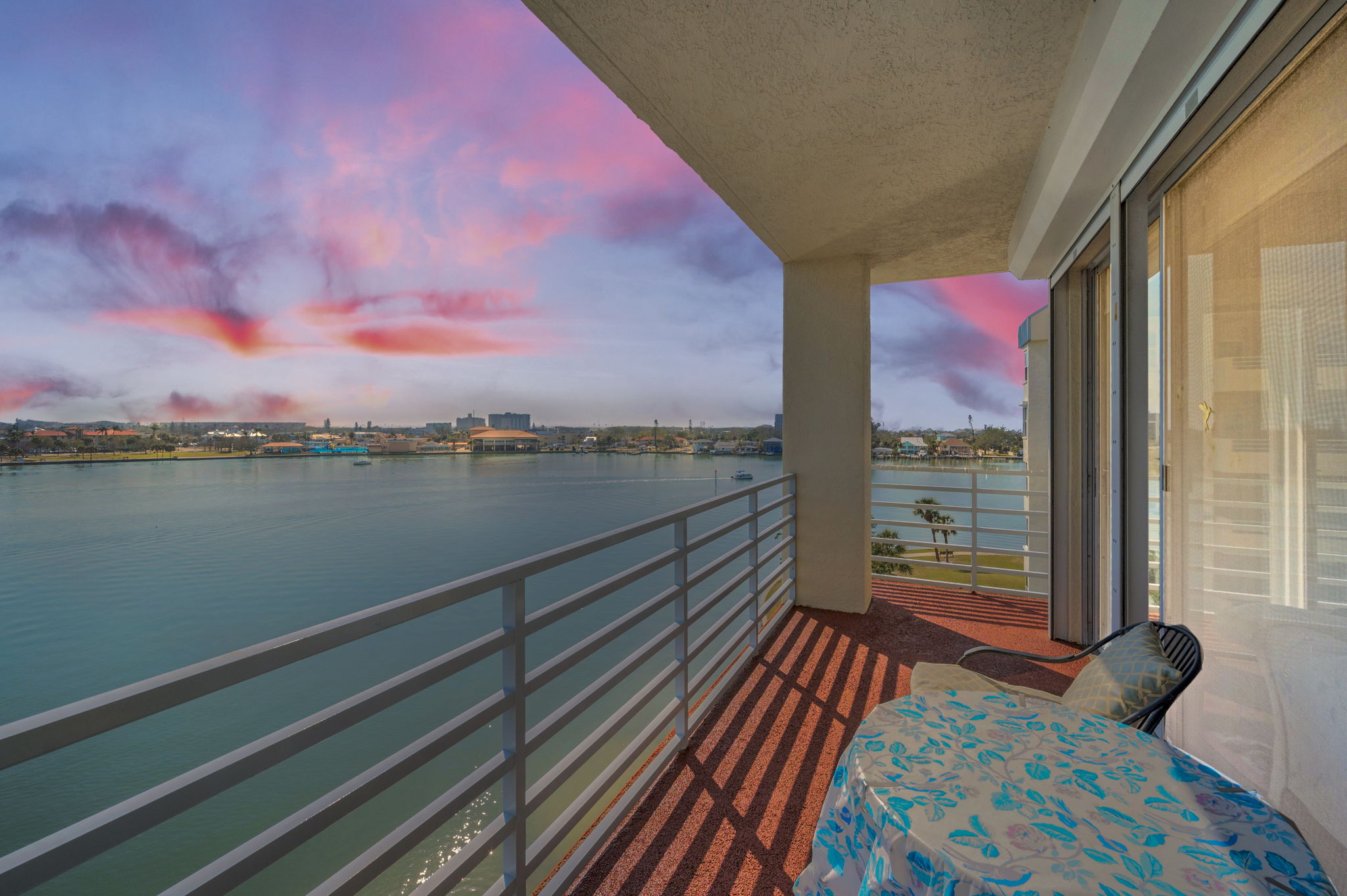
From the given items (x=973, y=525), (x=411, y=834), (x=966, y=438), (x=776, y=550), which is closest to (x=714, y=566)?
(x=776, y=550)

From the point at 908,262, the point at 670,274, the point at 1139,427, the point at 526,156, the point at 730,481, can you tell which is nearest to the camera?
the point at 1139,427

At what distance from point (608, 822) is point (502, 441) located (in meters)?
16.6

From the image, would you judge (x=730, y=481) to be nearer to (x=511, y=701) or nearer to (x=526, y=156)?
(x=526, y=156)

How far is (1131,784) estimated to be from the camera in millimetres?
932

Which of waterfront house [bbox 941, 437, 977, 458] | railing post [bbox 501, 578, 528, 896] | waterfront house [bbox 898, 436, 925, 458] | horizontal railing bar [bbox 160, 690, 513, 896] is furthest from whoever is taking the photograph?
waterfront house [bbox 898, 436, 925, 458]

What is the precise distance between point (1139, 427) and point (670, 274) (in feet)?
71.9

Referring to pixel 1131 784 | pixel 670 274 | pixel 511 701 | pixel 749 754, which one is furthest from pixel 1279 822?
pixel 670 274

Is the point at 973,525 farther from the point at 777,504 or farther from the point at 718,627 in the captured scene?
the point at 718,627

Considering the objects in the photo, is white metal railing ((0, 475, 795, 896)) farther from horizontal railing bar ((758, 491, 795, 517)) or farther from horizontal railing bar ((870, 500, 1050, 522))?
horizontal railing bar ((870, 500, 1050, 522))

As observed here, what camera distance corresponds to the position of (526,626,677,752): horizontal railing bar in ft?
4.49

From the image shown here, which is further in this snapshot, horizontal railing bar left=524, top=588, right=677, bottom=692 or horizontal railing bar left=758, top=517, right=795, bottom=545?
horizontal railing bar left=758, top=517, right=795, bottom=545

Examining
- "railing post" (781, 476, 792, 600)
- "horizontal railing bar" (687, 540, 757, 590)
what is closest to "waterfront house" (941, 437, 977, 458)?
"railing post" (781, 476, 792, 600)

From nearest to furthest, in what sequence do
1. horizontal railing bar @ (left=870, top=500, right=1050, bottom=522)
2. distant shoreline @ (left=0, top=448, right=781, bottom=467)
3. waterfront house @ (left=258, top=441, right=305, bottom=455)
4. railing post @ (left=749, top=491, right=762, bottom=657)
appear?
railing post @ (left=749, top=491, right=762, bottom=657)
horizontal railing bar @ (left=870, top=500, right=1050, bottom=522)
distant shoreline @ (left=0, top=448, right=781, bottom=467)
waterfront house @ (left=258, top=441, right=305, bottom=455)

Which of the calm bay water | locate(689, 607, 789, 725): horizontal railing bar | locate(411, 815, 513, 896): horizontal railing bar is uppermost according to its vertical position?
locate(411, 815, 513, 896): horizontal railing bar
